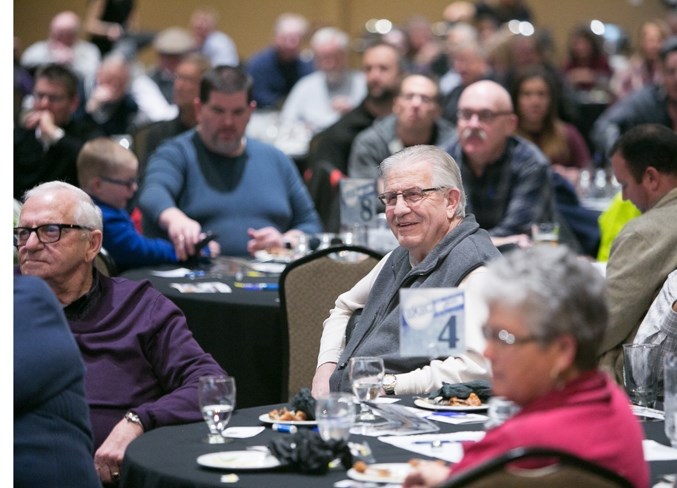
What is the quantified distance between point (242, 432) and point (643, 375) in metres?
1.13

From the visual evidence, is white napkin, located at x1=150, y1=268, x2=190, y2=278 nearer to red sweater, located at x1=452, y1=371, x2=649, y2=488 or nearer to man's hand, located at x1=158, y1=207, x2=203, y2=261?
man's hand, located at x1=158, y1=207, x2=203, y2=261

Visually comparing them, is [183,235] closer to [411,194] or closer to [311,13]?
[411,194]

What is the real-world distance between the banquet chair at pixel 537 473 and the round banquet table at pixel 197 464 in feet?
1.68

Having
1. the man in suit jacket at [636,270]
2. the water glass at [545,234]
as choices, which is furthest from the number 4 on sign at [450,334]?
the water glass at [545,234]

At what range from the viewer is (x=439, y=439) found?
9.48 feet

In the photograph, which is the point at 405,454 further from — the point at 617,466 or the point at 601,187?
the point at 601,187

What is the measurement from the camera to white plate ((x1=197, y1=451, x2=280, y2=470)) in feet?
8.59

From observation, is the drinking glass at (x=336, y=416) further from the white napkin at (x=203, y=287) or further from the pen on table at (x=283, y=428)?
the white napkin at (x=203, y=287)

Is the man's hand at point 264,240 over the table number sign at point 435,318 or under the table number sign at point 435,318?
under

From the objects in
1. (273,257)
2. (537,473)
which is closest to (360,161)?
(273,257)

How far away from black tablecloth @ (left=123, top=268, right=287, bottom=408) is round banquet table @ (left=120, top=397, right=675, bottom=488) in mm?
1784

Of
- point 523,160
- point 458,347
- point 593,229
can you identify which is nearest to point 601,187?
point 593,229

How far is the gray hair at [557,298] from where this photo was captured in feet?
7.06

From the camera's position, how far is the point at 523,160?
6.76m
